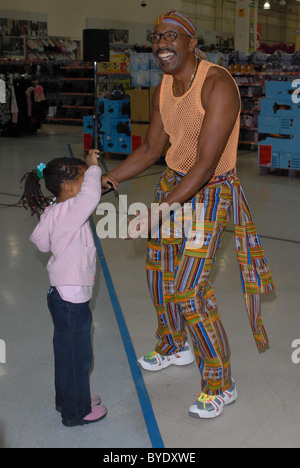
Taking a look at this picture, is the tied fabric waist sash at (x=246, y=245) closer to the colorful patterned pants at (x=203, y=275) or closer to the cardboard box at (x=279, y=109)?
the colorful patterned pants at (x=203, y=275)

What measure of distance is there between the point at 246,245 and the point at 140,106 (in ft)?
21.5

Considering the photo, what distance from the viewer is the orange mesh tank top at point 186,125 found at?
6.61 feet

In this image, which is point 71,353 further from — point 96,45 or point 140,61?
point 96,45

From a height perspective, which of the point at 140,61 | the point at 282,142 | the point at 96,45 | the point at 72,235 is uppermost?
the point at 96,45

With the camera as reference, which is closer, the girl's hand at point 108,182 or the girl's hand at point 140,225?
the girl's hand at point 140,225

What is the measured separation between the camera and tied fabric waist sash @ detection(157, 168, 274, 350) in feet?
6.92

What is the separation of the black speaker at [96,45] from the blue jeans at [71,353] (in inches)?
304

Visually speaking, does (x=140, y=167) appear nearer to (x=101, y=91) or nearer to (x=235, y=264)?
(x=235, y=264)

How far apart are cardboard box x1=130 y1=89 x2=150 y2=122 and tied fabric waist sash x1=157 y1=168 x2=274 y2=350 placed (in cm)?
627

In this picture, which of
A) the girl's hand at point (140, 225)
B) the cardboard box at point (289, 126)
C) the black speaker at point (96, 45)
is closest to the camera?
the girl's hand at point (140, 225)

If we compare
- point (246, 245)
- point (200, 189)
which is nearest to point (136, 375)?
point (246, 245)

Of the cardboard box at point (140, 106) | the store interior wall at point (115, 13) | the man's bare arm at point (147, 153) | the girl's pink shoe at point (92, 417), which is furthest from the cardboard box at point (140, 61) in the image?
the store interior wall at point (115, 13)

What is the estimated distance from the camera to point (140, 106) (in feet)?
27.5

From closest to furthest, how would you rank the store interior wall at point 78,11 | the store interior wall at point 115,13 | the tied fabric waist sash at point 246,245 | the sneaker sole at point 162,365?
1. the tied fabric waist sash at point 246,245
2. the sneaker sole at point 162,365
3. the store interior wall at point 78,11
4. the store interior wall at point 115,13
